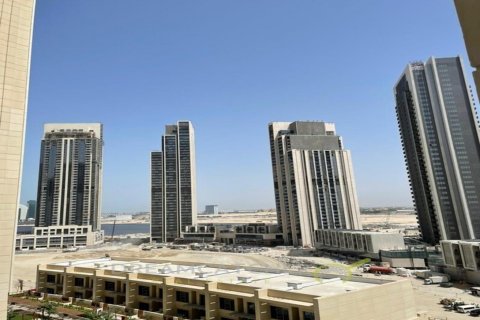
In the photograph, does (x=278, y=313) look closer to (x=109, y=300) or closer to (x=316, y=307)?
(x=316, y=307)

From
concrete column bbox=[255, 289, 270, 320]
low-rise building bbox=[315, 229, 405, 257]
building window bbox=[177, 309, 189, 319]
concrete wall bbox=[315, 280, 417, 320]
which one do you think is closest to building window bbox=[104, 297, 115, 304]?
building window bbox=[177, 309, 189, 319]

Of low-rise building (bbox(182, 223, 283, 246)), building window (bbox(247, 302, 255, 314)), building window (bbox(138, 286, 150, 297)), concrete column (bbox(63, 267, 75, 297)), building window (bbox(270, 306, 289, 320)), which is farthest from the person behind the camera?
low-rise building (bbox(182, 223, 283, 246))

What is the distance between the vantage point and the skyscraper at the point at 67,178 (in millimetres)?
170875

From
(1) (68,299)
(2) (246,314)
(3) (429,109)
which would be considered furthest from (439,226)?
(1) (68,299)

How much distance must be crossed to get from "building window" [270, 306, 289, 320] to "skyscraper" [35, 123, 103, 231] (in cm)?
16175

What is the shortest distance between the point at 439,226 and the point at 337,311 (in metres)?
99.9

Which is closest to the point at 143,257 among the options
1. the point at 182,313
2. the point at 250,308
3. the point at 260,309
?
the point at 182,313

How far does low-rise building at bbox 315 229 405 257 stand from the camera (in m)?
95.6

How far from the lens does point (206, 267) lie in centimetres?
5688

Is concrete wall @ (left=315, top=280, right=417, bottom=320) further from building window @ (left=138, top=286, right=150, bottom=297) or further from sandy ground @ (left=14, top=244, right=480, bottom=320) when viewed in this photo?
building window @ (left=138, top=286, right=150, bottom=297)

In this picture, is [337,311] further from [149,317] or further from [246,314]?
[149,317]

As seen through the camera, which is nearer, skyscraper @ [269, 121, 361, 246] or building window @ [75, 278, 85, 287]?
building window @ [75, 278, 85, 287]

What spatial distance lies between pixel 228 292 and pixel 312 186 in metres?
106

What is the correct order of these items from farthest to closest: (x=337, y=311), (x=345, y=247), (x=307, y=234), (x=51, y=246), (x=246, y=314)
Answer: (x=51, y=246) → (x=307, y=234) → (x=345, y=247) → (x=246, y=314) → (x=337, y=311)
